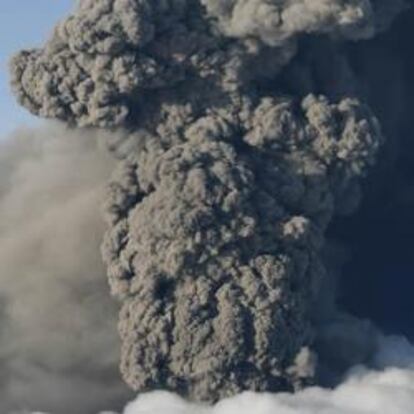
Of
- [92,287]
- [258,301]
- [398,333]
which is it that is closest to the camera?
[258,301]

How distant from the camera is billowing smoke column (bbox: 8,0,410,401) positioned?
51.9 metres

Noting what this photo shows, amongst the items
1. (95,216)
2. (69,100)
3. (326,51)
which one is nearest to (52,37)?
(69,100)

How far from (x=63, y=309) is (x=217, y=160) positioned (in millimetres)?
8626

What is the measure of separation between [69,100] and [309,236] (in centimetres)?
1083

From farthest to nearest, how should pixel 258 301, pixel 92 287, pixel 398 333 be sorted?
1. pixel 398 333
2. pixel 92 287
3. pixel 258 301

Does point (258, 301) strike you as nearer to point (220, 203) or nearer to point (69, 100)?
point (220, 203)

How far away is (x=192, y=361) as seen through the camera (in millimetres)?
52031

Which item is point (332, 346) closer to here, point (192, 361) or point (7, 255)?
point (192, 361)

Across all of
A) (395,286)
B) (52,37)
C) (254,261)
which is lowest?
(254,261)

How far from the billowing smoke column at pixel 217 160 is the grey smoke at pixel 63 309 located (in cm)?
229

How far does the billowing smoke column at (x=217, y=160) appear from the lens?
170 ft

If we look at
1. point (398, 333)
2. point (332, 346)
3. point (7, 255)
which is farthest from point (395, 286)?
point (7, 255)

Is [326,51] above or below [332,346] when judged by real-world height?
above

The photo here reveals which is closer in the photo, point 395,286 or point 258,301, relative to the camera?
point 258,301
